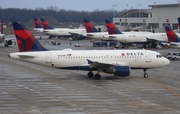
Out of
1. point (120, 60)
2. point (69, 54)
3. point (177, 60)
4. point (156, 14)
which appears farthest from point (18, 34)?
point (156, 14)

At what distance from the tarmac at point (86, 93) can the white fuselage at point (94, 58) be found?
1752mm

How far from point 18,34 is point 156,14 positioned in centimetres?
10804

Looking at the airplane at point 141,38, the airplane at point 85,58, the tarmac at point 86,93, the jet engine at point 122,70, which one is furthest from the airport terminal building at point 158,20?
the jet engine at point 122,70

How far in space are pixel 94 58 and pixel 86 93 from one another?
11277mm

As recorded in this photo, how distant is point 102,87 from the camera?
42719 mm

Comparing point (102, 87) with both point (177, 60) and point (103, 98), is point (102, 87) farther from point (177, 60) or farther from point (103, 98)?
point (177, 60)

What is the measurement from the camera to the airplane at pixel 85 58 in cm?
4797

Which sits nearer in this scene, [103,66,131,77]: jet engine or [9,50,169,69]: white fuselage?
[103,66,131,77]: jet engine

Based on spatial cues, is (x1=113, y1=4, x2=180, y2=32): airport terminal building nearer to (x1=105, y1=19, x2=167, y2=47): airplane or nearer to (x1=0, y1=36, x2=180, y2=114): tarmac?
(x1=105, y1=19, x2=167, y2=47): airplane

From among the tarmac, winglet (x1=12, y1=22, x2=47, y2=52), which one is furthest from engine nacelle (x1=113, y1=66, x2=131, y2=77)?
winglet (x1=12, y1=22, x2=47, y2=52)

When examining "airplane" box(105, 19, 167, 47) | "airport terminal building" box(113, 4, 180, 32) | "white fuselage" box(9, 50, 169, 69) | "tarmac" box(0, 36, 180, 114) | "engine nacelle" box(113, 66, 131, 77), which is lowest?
"tarmac" box(0, 36, 180, 114)

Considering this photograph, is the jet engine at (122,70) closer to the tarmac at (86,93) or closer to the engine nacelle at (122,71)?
the engine nacelle at (122,71)

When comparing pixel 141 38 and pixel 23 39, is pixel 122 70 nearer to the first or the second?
pixel 23 39

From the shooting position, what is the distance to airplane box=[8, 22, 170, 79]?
48.0 meters
